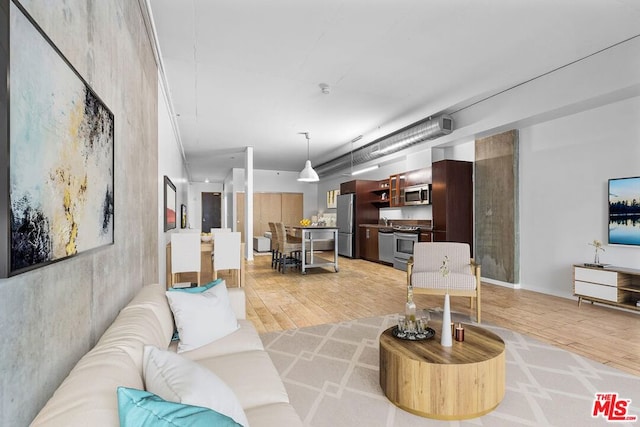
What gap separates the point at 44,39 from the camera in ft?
3.15

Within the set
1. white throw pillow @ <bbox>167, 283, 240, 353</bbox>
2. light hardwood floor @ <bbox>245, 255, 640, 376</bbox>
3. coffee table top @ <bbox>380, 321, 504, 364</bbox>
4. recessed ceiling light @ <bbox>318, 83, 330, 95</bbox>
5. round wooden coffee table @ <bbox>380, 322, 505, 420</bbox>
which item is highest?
recessed ceiling light @ <bbox>318, 83, 330, 95</bbox>

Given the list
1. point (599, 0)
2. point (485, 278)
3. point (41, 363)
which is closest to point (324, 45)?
point (599, 0)

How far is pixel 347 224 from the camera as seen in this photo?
9203mm

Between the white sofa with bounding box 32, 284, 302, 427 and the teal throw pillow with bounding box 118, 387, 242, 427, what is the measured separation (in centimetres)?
7

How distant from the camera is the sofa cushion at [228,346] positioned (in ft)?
5.92

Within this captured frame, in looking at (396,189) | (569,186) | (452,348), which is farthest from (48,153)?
(396,189)

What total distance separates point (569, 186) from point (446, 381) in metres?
4.05

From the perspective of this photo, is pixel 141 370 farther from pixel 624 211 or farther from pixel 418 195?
pixel 418 195

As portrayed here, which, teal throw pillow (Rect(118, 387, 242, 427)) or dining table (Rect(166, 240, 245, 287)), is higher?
teal throw pillow (Rect(118, 387, 242, 427))

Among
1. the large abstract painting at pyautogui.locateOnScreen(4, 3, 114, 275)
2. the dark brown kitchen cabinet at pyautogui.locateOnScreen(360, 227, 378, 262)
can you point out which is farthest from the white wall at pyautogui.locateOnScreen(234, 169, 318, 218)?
the large abstract painting at pyautogui.locateOnScreen(4, 3, 114, 275)

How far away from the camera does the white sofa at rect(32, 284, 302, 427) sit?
770 mm

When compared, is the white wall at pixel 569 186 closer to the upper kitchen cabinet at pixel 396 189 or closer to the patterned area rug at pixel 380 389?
the patterned area rug at pixel 380 389

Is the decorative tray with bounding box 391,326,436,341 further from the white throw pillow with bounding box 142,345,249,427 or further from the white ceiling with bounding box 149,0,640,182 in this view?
the white ceiling with bounding box 149,0,640,182

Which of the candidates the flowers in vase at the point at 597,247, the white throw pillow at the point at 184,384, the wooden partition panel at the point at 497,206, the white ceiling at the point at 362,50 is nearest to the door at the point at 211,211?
the white ceiling at the point at 362,50
